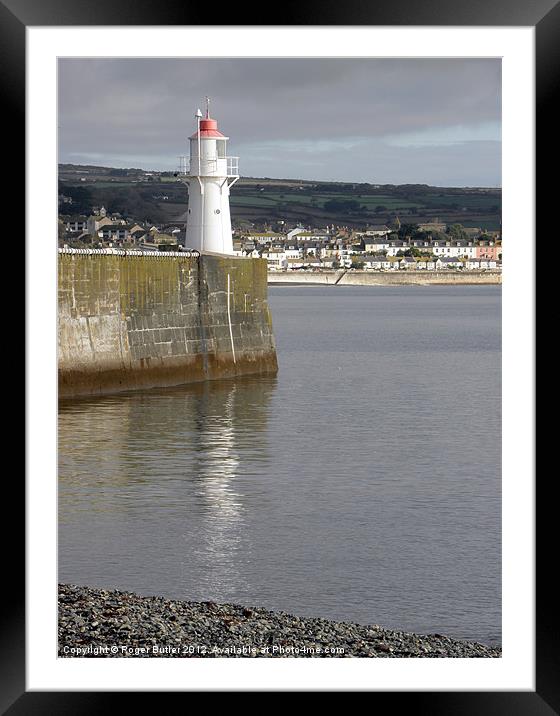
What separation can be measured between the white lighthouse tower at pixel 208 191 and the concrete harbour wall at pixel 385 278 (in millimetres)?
81892

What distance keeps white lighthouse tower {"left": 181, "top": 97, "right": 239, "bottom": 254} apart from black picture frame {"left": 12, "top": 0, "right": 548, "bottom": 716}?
65.4ft

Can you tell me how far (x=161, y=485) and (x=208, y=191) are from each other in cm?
1218

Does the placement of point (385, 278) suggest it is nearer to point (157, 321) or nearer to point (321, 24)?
point (157, 321)

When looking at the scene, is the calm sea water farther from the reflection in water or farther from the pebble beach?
the pebble beach

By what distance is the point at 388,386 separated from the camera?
986 inches

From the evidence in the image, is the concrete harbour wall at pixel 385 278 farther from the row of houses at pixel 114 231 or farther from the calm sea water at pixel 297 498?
the calm sea water at pixel 297 498

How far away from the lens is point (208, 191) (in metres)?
23.5

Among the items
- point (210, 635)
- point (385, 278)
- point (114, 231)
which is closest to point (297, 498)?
point (210, 635)

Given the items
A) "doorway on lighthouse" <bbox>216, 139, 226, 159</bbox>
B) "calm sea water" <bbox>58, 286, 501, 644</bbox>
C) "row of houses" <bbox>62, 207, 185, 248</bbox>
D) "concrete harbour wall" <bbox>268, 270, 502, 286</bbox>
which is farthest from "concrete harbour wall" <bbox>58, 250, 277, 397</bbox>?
"concrete harbour wall" <bbox>268, 270, 502, 286</bbox>

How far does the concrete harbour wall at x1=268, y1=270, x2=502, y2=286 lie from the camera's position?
108 metres
